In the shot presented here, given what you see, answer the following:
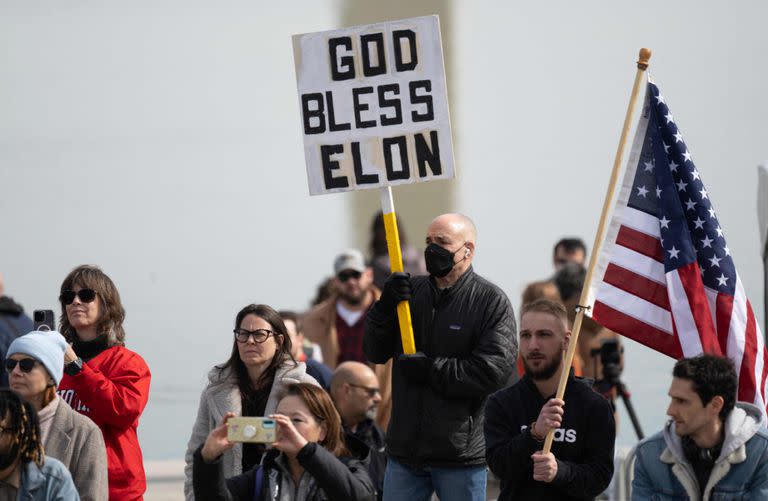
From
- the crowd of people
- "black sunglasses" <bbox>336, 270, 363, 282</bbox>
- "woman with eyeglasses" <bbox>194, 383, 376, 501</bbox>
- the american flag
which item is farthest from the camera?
"black sunglasses" <bbox>336, 270, 363, 282</bbox>

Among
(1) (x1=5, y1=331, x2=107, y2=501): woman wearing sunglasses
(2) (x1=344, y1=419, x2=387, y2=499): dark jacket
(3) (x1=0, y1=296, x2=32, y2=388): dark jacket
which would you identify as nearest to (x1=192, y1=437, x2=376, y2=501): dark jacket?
(1) (x1=5, y1=331, x2=107, y2=501): woman wearing sunglasses

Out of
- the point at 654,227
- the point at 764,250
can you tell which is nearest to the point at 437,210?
the point at 764,250

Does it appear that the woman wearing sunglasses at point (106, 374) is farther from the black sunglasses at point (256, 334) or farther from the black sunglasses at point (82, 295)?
the black sunglasses at point (256, 334)

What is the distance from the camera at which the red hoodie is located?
7.18 meters

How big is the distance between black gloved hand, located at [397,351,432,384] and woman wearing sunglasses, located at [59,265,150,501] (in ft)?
3.83

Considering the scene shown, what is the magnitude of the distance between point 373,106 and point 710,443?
2294 mm

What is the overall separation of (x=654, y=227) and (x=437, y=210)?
1615 cm

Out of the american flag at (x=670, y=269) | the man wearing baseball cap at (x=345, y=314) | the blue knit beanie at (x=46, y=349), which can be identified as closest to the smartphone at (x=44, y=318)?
the blue knit beanie at (x=46, y=349)

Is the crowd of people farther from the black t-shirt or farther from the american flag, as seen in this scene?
the american flag

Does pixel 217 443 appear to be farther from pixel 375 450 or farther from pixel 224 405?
pixel 375 450

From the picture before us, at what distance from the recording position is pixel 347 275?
37.8ft

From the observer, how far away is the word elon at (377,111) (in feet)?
25.0

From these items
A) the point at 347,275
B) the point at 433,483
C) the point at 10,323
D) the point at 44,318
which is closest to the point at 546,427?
the point at 433,483

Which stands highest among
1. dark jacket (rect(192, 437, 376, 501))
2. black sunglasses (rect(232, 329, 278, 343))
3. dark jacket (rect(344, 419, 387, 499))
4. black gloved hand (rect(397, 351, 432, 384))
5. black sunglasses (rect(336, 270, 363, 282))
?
black sunglasses (rect(336, 270, 363, 282))
